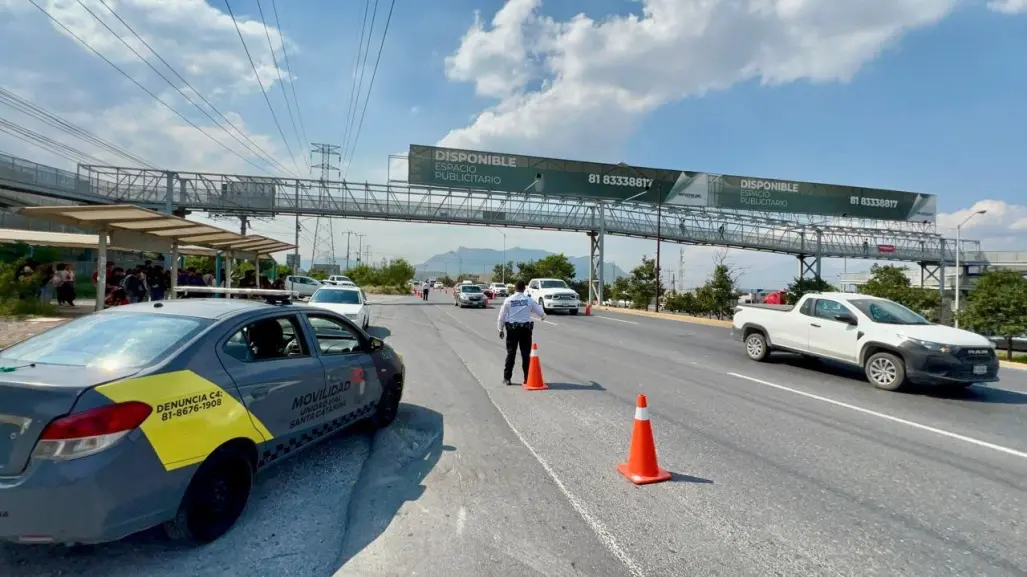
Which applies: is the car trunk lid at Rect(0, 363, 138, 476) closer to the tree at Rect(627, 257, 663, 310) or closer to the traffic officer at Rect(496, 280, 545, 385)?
the traffic officer at Rect(496, 280, 545, 385)

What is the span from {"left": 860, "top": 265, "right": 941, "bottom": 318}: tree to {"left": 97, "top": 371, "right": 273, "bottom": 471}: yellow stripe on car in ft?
82.0

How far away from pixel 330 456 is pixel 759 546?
379 cm

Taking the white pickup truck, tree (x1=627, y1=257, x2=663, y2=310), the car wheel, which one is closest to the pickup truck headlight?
the white pickup truck

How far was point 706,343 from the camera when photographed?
601 inches

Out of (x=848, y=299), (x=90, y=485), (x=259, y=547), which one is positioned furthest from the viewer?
(x=848, y=299)

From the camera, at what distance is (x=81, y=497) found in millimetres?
2699

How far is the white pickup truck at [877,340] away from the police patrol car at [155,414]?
28.7 ft

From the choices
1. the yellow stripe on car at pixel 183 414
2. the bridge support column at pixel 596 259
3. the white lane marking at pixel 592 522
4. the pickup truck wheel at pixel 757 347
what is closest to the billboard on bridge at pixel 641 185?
the bridge support column at pixel 596 259

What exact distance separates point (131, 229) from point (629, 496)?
13672 mm

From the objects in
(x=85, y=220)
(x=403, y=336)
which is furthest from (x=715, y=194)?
(x=85, y=220)

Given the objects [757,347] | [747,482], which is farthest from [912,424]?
[757,347]

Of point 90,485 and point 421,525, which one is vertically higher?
point 90,485

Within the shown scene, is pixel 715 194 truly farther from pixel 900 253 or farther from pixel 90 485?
pixel 90 485

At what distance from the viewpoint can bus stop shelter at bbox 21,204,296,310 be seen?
33.6 feet
